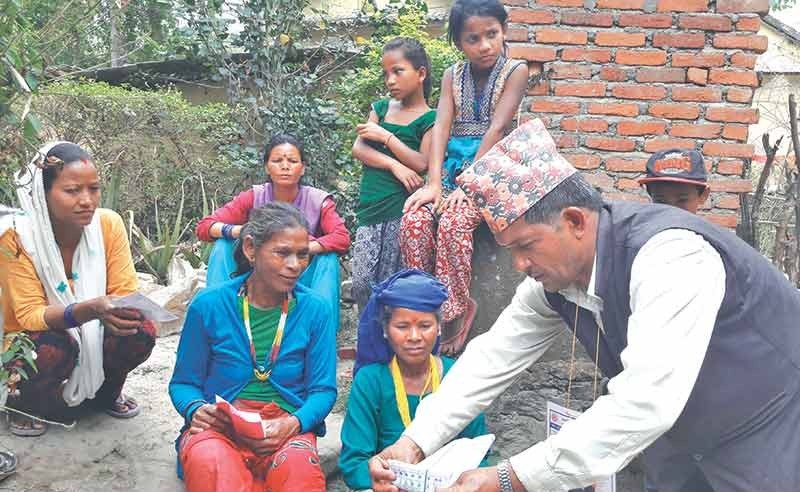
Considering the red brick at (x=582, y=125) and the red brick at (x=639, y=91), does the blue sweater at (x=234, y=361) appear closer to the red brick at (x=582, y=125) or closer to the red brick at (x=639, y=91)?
the red brick at (x=582, y=125)

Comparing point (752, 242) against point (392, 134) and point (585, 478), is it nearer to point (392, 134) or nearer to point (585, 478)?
point (392, 134)

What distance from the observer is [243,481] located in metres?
3.06

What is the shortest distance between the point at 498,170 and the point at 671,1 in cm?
265

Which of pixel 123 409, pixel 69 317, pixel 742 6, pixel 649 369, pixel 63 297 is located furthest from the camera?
pixel 742 6

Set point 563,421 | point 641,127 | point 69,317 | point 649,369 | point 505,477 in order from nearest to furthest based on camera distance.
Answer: point 649,369, point 505,477, point 563,421, point 69,317, point 641,127

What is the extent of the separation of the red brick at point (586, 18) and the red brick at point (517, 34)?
215 mm

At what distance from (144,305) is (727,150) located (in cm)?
311

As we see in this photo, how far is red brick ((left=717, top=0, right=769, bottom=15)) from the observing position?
Answer: 170 inches

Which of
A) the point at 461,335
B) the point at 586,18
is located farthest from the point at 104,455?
the point at 586,18

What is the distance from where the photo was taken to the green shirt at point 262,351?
336cm

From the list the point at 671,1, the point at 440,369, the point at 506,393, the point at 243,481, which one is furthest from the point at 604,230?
the point at 671,1

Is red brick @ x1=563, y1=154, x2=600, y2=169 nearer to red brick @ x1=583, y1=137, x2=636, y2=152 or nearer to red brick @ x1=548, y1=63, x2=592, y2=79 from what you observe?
red brick @ x1=583, y1=137, x2=636, y2=152

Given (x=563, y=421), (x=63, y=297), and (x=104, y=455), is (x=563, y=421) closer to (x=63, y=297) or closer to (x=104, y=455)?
(x=104, y=455)

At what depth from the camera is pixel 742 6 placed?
4.35 m
